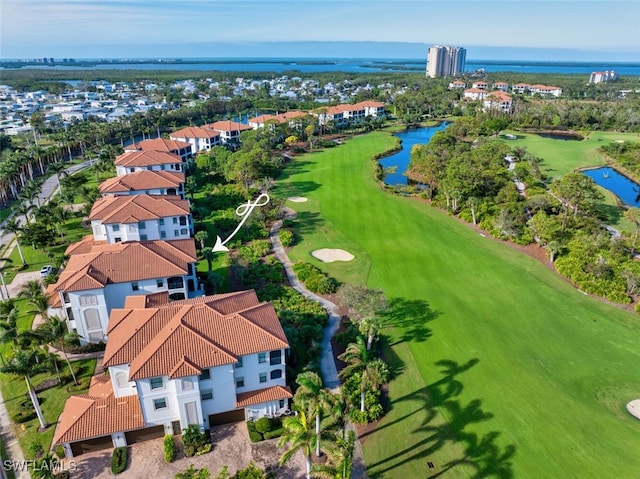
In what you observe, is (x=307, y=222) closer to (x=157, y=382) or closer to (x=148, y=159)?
(x=148, y=159)

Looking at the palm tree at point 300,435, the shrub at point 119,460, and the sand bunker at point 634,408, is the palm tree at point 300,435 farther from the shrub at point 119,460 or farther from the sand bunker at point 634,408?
the sand bunker at point 634,408

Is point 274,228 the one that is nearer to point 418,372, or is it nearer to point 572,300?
point 418,372

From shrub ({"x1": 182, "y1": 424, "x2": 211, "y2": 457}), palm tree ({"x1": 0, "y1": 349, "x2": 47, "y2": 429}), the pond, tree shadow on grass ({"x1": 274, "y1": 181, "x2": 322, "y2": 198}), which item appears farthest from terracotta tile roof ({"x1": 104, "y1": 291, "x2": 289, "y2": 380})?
the pond

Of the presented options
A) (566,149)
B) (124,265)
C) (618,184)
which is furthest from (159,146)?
(566,149)

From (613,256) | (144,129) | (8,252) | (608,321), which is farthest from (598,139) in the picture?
(8,252)

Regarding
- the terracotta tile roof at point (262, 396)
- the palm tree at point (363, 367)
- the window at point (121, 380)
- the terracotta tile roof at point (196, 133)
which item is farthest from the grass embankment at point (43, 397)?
the terracotta tile roof at point (196, 133)

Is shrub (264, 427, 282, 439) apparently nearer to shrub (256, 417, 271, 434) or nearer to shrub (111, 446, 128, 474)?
shrub (256, 417, 271, 434)
